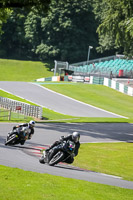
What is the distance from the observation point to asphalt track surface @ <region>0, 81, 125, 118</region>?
4059 cm

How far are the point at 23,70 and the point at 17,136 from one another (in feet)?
200

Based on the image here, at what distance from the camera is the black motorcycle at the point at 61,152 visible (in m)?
15.3

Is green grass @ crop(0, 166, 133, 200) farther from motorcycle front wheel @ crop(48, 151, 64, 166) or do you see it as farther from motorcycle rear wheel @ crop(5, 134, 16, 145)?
motorcycle rear wheel @ crop(5, 134, 16, 145)

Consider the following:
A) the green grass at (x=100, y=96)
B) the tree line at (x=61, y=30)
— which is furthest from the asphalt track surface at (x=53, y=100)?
the tree line at (x=61, y=30)

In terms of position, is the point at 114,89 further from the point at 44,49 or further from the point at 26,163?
the point at 26,163

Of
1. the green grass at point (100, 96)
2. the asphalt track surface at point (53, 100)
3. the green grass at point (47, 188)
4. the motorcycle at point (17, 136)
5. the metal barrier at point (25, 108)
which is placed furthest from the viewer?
the green grass at point (100, 96)

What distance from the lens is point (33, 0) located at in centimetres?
2052

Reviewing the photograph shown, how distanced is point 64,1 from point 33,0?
64672mm

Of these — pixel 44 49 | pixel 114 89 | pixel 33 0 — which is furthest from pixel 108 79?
pixel 33 0

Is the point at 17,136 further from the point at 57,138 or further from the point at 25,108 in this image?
the point at 25,108

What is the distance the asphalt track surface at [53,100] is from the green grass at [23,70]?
68.4 ft

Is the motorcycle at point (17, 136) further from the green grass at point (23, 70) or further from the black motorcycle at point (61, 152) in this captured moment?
the green grass at point (23, 70)

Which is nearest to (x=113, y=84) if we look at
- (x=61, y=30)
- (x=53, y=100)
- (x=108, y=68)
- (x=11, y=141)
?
(x=108, y=68)

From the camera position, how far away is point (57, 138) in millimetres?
24625
